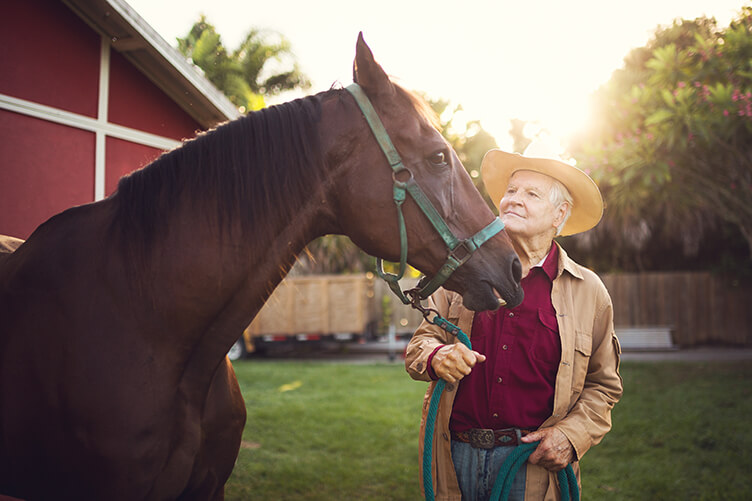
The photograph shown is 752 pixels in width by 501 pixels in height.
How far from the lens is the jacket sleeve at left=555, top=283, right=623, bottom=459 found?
1.97 m

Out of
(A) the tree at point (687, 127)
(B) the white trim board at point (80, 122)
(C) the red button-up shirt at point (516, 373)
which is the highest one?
(A) the tree at point (687, 127)

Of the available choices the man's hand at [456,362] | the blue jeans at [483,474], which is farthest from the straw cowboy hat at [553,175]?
the blue jeans at [483,474]

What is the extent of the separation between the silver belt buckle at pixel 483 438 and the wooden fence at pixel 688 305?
656 inches

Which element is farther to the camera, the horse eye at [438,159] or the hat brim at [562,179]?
the hat brim at [562,179]

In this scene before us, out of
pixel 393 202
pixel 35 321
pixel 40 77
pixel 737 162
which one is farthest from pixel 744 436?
pixel 40 77

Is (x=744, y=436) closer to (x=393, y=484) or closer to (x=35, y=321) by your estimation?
(x=393, y=484)

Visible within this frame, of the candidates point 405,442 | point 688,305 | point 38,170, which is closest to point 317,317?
point 405,442

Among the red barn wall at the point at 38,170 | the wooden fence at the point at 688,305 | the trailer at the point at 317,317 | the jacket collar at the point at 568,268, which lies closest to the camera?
the jacket collar at the point at 568,268

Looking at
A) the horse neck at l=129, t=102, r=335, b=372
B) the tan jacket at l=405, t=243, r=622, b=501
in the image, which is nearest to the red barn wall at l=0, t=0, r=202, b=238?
the horse neck at l=129, t=102, r=335, b=372

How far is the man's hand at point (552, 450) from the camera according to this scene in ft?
6.28

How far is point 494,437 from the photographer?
6.73 feet

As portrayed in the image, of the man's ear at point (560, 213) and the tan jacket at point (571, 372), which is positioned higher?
the man's ear at point (560, 213)

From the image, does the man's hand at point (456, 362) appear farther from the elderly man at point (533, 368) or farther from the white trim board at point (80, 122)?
the white trim board at point (80, 122)

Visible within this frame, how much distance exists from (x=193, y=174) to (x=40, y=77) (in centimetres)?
345
